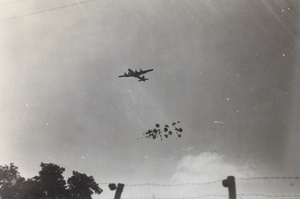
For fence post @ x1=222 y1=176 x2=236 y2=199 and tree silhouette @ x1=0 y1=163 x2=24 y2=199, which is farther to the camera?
tree silhouette @ x1=0 y1=163 x2=24 y2=199

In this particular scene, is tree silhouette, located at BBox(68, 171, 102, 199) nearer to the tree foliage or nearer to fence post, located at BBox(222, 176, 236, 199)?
the tree foliage

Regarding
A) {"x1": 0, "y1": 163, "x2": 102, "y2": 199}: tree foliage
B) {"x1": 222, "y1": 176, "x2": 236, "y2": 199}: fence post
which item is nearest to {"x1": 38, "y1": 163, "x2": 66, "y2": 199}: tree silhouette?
{"x1": 0, "y1": 163, "x2": 102, "y2": 199}: tree foliage

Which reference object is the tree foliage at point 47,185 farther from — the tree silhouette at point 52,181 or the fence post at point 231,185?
the fence post at point 231,185

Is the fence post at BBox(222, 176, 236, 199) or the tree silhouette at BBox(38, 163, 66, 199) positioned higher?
the tree silhouette at BBox(38, 163, 66, 199)

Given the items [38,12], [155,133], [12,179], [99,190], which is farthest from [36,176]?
[38,12]

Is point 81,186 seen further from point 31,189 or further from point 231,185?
point 231,185

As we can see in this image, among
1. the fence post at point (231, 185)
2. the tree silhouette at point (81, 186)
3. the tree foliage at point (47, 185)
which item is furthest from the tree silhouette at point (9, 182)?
the fence post at point (231, 185)

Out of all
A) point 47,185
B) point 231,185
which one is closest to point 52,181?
point 47,185
